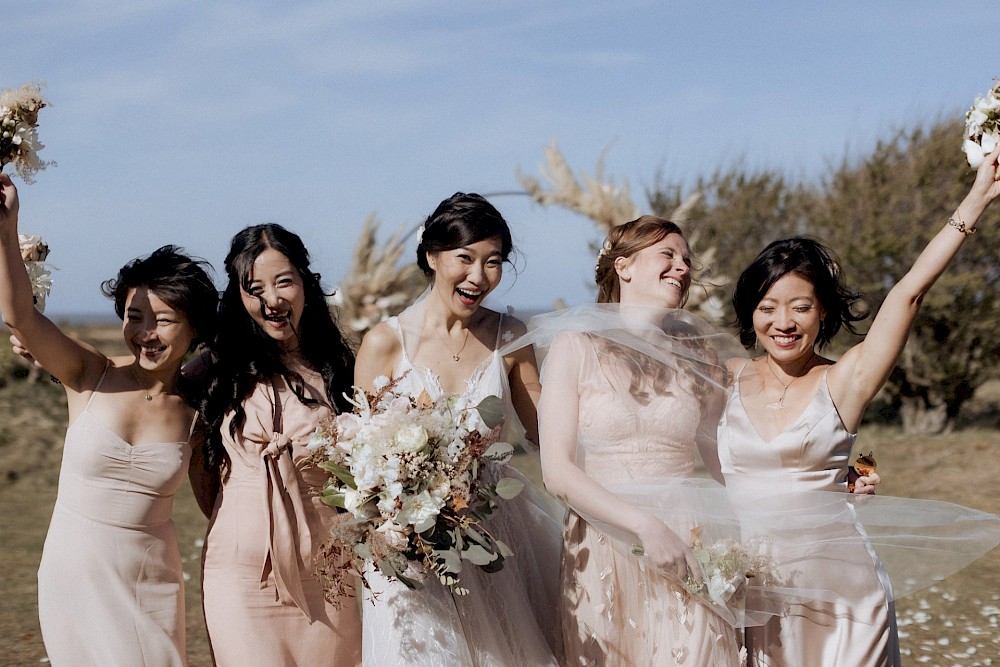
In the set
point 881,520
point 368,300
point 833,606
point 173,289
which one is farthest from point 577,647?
point 368,300

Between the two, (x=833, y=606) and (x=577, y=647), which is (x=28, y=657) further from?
(x=833, y=606)

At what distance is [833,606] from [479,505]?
1.32 meters

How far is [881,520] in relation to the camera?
3701mm

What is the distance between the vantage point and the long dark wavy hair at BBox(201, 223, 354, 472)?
425 cm

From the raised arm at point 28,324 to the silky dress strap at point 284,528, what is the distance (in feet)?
2.68

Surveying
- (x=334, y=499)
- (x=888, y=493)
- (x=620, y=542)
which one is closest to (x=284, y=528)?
(x=334, y=499)

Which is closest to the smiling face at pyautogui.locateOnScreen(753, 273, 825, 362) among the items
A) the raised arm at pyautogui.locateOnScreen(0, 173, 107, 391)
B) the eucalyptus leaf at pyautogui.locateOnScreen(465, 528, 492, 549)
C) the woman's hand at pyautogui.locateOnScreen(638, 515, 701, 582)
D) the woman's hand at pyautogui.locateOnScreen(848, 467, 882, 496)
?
the woman's hand at pyautogui.locateOnScreen(848, 467, 882, 496)

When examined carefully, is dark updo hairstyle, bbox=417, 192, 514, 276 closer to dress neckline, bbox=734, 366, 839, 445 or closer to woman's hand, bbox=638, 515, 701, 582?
dress neckline, bbox=734, 366, 839, 445

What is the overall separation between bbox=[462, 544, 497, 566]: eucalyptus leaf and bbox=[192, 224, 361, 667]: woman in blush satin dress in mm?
957

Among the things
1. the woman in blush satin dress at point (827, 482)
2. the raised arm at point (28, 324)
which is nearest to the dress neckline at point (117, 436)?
the raised arm at point (28, 324)
